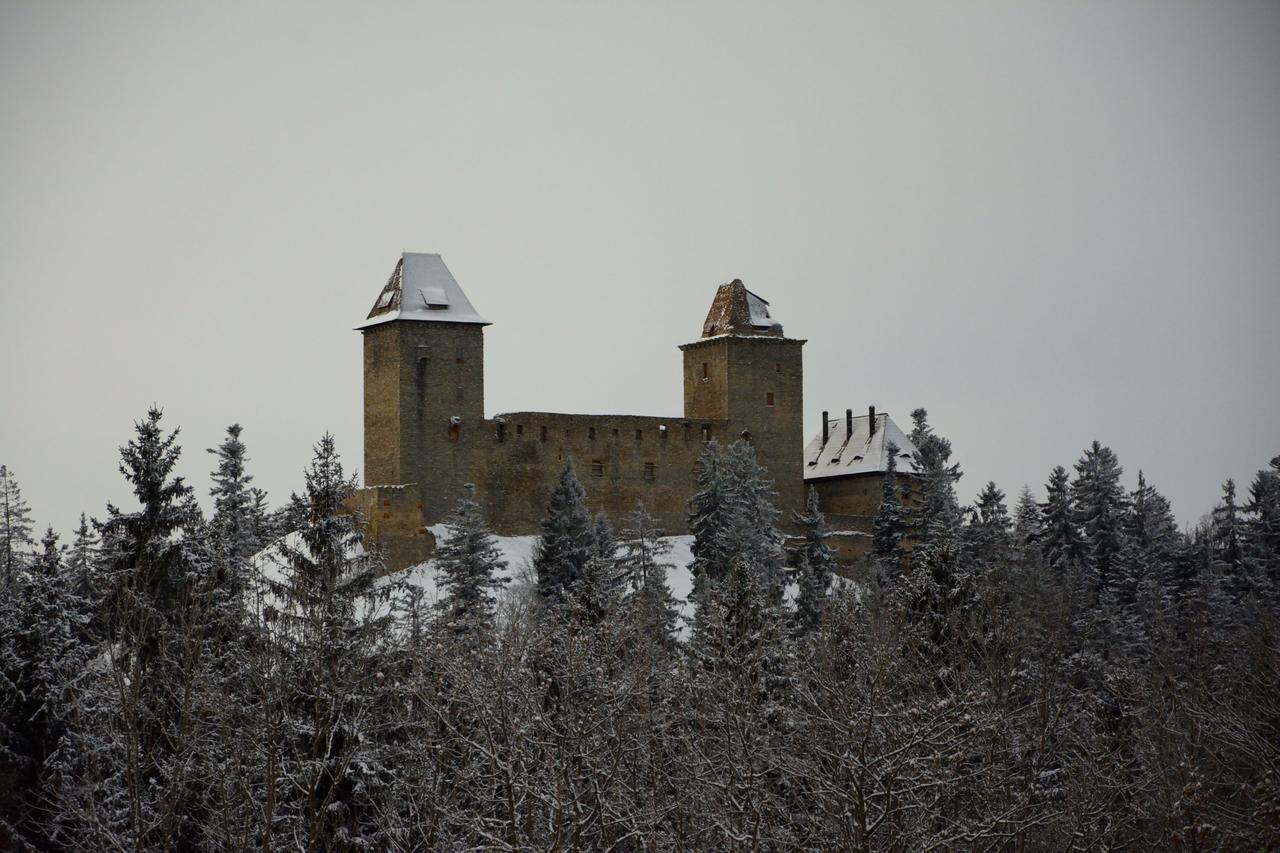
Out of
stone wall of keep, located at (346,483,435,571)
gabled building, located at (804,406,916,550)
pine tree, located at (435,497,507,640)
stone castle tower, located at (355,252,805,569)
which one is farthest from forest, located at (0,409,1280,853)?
gabled building, located at (804,406,916,550)

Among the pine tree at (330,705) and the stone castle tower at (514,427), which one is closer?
the pine tree at (330,705)

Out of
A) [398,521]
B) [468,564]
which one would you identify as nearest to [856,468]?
[398,521]

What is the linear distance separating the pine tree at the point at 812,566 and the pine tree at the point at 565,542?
18.6ft

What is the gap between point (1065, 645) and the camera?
4647 cm

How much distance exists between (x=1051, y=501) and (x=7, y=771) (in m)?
43.3

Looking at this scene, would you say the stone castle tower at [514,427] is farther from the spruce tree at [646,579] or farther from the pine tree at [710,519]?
the pine tree at [710,519]

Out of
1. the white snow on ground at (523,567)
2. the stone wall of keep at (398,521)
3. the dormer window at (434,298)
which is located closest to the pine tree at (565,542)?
the white snow on ground at (523,567)

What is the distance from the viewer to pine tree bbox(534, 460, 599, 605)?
2149 inches

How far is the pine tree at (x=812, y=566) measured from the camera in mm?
53000

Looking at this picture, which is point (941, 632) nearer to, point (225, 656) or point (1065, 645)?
point (225, 656)

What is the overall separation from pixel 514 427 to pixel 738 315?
9901mm

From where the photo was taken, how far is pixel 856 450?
7619 cm

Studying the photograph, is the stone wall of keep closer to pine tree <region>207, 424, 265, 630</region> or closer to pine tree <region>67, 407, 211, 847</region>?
pine tree <region>207, 424, 265, 630</region>

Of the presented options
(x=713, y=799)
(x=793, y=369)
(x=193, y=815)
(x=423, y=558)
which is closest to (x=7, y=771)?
(x=193, y=815)
